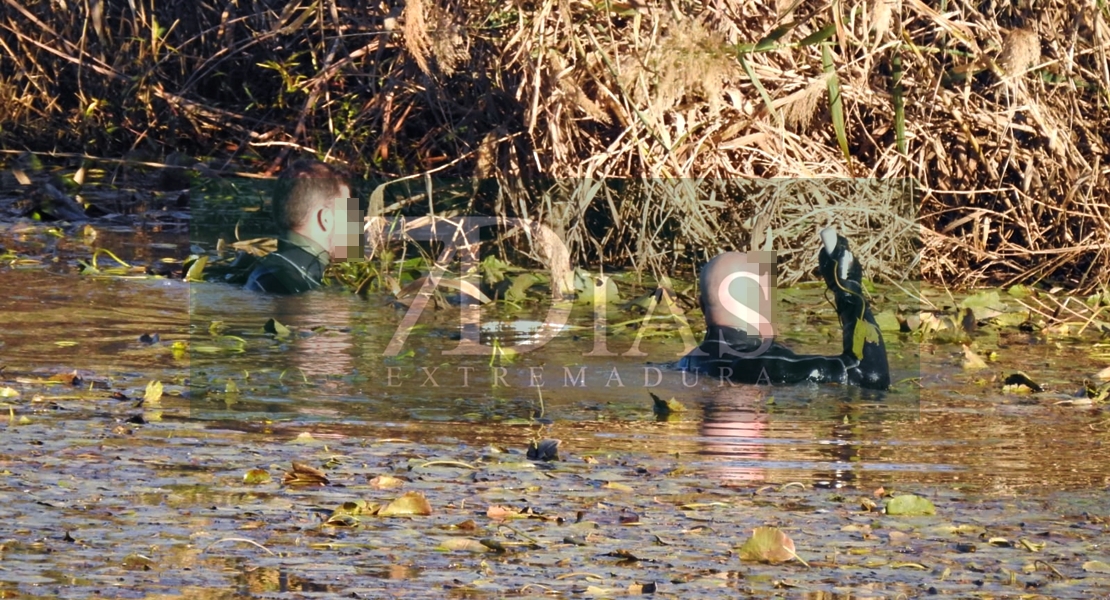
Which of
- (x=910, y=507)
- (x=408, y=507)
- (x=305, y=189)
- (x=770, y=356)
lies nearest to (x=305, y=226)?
(x=305, y=189)

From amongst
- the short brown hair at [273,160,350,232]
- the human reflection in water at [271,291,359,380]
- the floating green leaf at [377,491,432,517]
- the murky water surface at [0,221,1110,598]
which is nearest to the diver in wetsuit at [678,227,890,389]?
the murky water surface at [0,221,1110,598]

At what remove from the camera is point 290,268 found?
8.62m

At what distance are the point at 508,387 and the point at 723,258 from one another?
0.99 m

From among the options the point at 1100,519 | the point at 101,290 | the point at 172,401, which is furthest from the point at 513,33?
the point at 1100,519

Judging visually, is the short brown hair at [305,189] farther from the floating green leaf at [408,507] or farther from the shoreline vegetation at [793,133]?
the floating green leaf at [408,507]

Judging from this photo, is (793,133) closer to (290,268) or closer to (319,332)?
(290,268)

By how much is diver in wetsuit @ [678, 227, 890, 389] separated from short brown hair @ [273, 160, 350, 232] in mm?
2711

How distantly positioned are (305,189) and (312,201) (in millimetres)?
74

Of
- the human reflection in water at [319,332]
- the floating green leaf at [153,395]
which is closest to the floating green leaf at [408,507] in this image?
the floating green leaf at [153,395]

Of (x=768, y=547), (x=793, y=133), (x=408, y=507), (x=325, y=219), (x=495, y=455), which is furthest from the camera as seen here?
(x=793, y=133)

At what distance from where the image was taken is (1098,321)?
7633 millimetres

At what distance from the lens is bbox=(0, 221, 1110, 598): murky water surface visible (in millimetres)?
3746

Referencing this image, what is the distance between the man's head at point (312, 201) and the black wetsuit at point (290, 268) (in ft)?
0.19

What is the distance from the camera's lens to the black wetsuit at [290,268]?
8508 millimetres
